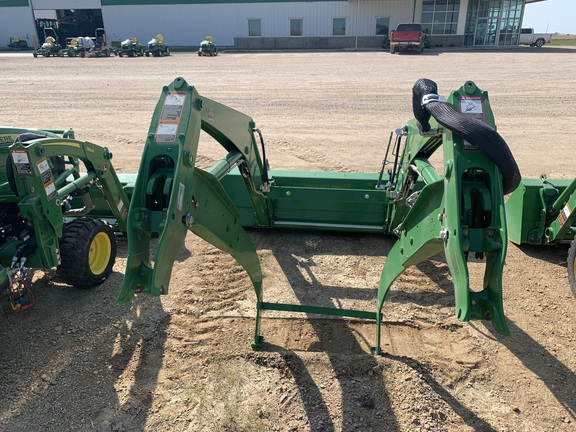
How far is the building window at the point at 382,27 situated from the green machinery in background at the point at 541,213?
3295 centimetres

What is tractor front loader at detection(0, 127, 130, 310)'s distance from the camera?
146 inches

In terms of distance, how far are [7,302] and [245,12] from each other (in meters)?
35.5

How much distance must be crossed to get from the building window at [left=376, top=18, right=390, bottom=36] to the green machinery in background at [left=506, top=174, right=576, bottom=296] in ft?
108

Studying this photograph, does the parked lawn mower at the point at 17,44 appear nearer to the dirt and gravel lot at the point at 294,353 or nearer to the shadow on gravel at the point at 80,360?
the dirt and gravel lot at the point at 294,353

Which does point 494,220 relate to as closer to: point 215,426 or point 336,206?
point 215,426

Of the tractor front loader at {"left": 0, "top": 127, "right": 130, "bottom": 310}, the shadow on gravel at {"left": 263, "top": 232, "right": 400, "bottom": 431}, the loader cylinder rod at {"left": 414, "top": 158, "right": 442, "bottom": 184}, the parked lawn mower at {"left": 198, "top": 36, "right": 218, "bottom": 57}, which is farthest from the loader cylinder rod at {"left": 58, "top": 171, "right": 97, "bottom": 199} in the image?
the parked lawn mower at {"left": 198, "top": 36, "right": 218, "bottom": 57}

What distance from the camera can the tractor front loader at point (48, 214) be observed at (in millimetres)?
3703

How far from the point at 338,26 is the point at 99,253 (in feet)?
113

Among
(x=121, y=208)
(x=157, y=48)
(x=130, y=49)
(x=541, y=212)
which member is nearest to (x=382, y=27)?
(x=157, y=48)

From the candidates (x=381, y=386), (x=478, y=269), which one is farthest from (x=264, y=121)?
(x=381, y=386)

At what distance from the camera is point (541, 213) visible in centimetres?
487

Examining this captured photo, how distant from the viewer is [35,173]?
145 inches

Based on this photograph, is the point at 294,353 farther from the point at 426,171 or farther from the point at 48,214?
the point at 48,214

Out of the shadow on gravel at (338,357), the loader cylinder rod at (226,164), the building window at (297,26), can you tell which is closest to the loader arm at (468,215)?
the shadow on gravel at (338,357)
